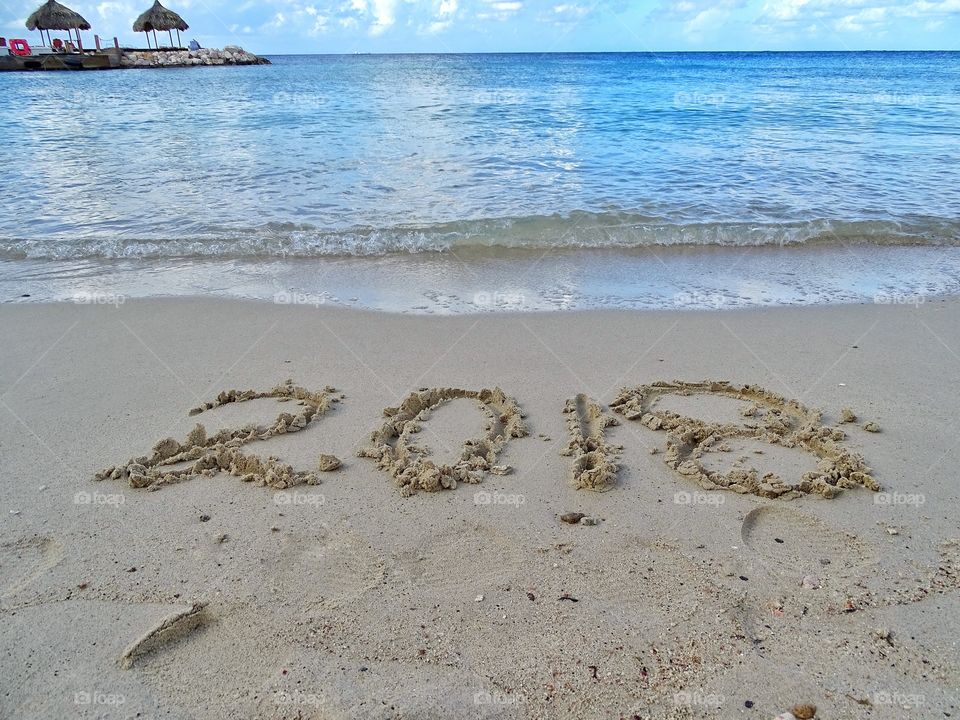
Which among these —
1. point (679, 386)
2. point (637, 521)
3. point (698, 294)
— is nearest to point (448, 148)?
point (698, 294)

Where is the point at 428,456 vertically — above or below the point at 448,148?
below

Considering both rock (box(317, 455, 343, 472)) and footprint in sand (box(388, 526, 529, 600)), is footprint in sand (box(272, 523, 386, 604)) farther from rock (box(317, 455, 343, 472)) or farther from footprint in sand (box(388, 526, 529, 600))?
rock (box(317, 455, 343, 472))

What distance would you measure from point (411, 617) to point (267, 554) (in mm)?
685

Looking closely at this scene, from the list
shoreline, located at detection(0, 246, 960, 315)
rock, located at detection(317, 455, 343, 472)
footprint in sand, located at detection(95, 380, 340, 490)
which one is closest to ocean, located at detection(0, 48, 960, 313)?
shoreline, located at detection(0, 246, 960, 315)

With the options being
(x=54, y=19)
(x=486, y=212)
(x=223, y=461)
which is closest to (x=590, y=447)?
(x=223, y=461)

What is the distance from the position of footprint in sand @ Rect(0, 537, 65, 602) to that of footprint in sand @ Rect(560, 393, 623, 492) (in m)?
2.15

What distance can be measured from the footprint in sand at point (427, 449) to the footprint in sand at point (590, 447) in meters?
0.28

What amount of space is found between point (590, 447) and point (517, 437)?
38 centimetres

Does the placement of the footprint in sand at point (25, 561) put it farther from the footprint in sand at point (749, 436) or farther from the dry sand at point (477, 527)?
the footprint in sand at point (749, 436)

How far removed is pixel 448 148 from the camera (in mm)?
12516

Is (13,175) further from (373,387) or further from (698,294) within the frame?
(698,294)

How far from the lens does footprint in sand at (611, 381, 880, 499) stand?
296cm

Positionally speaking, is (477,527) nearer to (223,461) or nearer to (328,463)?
(328,463)

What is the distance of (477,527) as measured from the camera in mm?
2699
